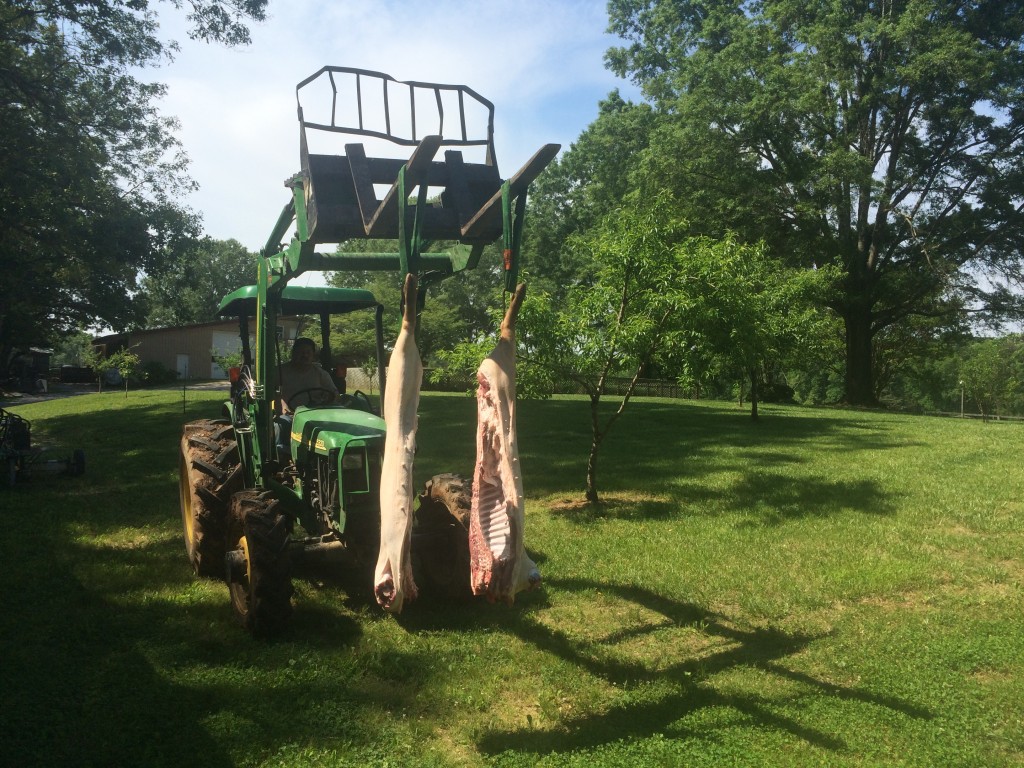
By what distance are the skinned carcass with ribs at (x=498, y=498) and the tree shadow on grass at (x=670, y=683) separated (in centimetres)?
89

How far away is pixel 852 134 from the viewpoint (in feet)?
97.1

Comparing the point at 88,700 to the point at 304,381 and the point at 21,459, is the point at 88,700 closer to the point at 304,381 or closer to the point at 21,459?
the point at 304,381

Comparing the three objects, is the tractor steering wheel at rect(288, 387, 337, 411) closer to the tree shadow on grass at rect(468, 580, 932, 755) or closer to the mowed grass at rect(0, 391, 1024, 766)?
the mowed grass at rect(0, 391, 1024, 766)

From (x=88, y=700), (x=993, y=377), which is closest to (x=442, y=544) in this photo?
(x=88, y=700)

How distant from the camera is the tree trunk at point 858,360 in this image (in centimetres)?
3250

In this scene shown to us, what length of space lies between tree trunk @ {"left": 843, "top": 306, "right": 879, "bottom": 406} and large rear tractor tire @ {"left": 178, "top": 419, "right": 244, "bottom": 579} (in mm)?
29486

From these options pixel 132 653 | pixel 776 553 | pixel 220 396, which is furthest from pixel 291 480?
pixel 220 396

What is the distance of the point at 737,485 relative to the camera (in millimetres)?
12211

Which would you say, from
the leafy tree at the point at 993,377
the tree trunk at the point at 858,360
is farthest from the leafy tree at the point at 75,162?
the leafy tree at the point at 993,377

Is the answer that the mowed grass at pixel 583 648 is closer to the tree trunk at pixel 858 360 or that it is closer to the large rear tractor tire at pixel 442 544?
the large rear tractor tire at pixel 442 544

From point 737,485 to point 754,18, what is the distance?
73.4ft

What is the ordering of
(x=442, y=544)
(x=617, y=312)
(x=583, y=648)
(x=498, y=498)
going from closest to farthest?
(x=498, y=498) → (x=583, y=648) → (x=442, y=544) → (x=617, y=312)

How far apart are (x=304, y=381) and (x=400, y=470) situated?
3.57 metres

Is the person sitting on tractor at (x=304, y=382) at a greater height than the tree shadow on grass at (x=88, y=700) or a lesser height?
greater
